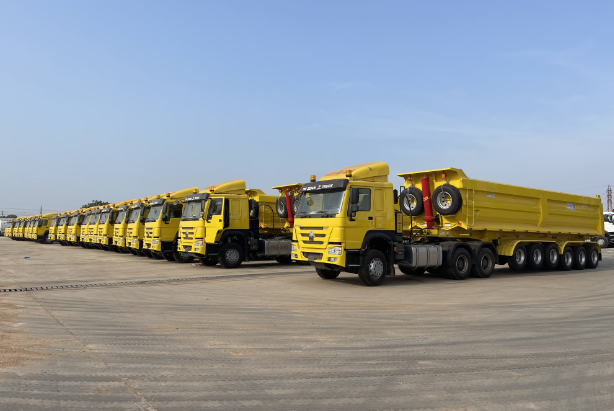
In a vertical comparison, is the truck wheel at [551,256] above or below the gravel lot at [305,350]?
above

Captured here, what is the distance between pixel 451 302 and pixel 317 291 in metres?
3.07

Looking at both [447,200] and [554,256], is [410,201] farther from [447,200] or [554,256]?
[554,256]

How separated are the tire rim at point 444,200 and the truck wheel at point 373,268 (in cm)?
268

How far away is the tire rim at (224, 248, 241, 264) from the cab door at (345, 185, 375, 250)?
7.04 meters

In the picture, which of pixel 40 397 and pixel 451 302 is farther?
pixel 451 302

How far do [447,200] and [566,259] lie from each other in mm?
6716

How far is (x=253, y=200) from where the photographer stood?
18.6m

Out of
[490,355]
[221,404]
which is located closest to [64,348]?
[221,404]

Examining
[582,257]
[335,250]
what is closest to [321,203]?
[335,250]

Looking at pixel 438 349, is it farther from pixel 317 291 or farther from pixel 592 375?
pixel 317 291

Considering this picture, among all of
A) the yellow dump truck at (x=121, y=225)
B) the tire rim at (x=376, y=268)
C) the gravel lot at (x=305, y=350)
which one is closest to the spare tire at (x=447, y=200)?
the tire rim at (x=376, y=268)

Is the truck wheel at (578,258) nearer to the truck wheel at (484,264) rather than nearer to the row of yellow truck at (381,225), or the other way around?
the row of yellow truck at (381,225)

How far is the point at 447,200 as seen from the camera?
547 inches

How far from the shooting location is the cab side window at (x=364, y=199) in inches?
469
